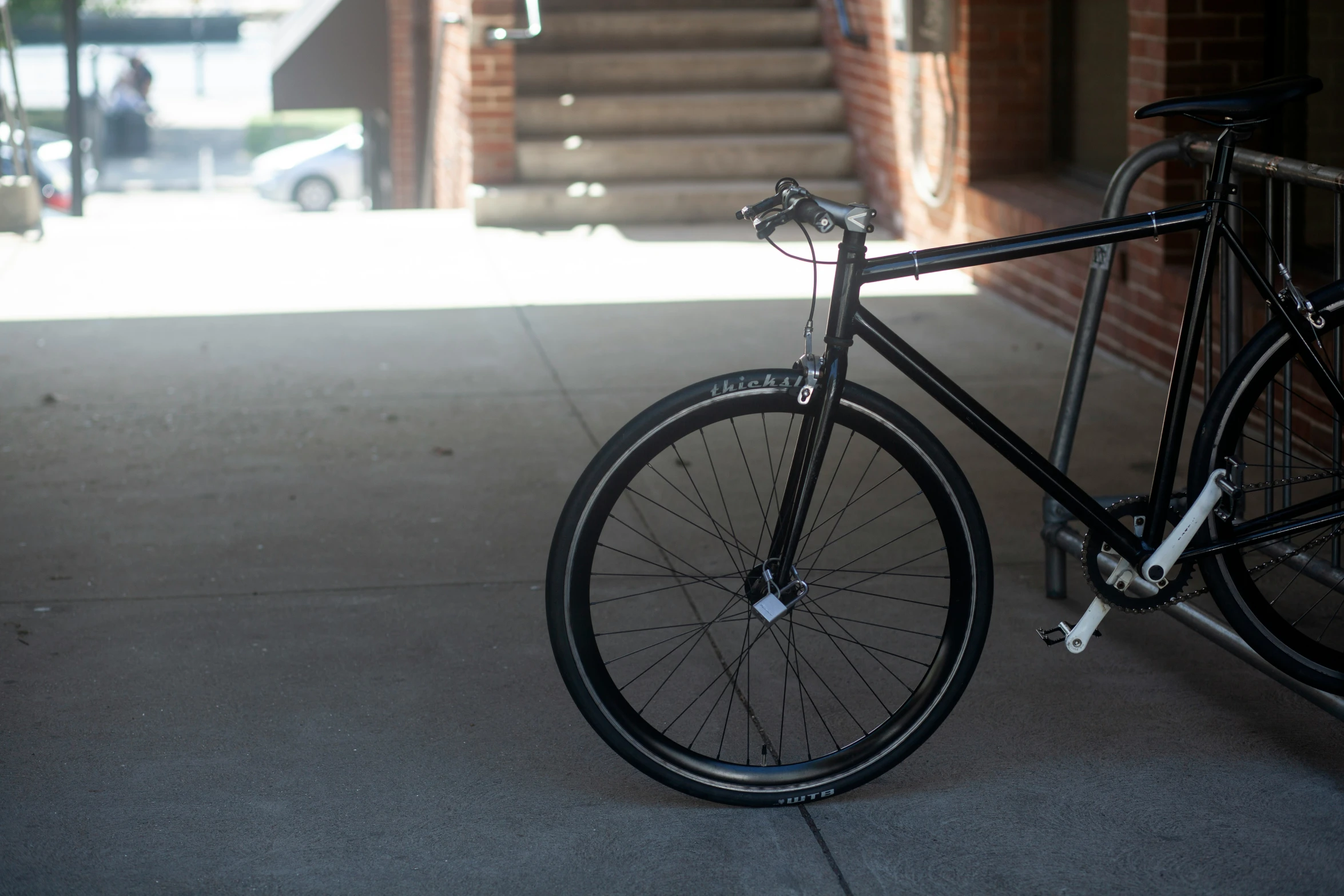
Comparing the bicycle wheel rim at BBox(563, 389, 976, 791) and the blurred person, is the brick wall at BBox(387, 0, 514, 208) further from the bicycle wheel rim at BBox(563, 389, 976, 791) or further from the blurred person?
the blurred person

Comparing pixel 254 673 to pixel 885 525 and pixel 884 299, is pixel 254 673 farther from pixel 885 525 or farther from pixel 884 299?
pixel 884 299

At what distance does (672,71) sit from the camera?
424 inches

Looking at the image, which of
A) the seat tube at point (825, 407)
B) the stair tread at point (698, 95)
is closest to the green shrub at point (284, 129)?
the stair tread at point (698, 95)

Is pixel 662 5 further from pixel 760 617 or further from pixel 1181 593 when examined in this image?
pixel 760 617

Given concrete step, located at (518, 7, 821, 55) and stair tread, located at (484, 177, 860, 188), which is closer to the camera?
stair tread, located at (484, 177, 860, 188)

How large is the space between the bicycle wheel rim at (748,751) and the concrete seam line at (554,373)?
2.45m

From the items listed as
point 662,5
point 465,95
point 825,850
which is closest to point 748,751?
point 825,850

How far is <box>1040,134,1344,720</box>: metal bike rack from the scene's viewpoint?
119 inches

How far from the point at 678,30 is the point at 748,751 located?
8.81m

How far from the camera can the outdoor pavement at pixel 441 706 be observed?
264 cm

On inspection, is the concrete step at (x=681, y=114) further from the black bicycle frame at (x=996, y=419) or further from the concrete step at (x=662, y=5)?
the black bicycle frame at (x=996, y=419)

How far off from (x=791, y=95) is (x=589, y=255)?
7.78ft

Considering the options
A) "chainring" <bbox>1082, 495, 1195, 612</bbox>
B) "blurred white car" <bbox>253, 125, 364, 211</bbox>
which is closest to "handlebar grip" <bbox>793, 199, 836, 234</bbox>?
"chainring" <bbox>1082, 495, 1195, 612</bbox>

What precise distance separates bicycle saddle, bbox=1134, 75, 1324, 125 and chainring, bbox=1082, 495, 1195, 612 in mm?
693
